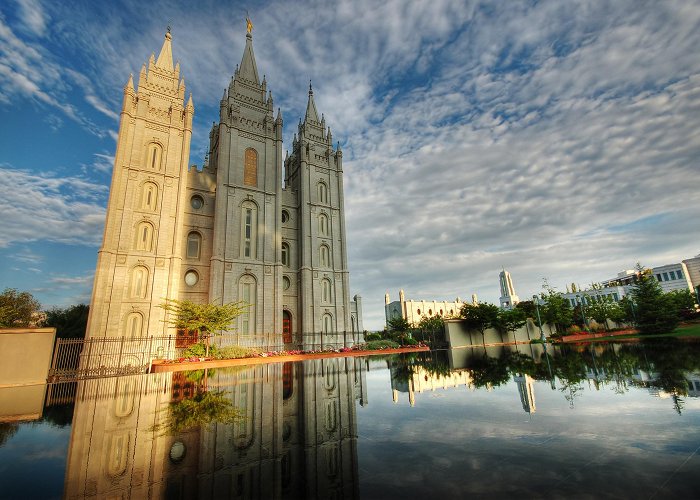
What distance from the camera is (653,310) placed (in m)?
29.5

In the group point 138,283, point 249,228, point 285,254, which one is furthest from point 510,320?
point 138,283

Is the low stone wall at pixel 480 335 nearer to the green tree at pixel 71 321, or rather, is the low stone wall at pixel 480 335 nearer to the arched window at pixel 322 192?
the arched window at pixel 322 192

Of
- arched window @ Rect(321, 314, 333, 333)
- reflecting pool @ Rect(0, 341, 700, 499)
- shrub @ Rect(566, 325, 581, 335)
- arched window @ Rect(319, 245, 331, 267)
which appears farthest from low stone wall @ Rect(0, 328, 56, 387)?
shrub @ Rect(566, 325, 581, 335)

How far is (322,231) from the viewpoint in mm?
38625

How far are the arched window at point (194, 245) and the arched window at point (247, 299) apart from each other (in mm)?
4737

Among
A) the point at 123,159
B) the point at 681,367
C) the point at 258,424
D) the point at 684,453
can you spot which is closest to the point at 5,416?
the point at 258,424

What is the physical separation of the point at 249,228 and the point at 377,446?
3118 centimetres

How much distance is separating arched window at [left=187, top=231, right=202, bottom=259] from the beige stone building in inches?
3.4

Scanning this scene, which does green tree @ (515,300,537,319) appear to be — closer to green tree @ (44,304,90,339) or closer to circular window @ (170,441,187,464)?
circular window @ (170,441,187,464)

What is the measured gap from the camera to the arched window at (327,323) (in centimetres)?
3556

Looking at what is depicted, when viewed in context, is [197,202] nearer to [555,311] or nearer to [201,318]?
[201,318]

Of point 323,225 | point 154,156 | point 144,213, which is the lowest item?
point 144,213

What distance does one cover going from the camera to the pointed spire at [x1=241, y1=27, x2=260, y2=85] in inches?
1519

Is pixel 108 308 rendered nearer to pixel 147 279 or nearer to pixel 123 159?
pixel 147 279
